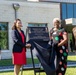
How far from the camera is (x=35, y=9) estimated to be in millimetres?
29781

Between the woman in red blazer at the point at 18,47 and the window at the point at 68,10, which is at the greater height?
the window at the point at 68,10

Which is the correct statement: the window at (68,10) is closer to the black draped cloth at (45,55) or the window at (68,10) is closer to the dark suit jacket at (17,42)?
the dark suit jacket at (17,42)

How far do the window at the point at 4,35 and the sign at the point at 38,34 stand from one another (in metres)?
18.4

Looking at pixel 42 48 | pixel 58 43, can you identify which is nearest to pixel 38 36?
pixel 42 48

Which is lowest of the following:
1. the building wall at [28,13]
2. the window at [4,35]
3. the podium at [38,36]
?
the window at [4,35]

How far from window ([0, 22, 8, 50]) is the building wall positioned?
327 mm

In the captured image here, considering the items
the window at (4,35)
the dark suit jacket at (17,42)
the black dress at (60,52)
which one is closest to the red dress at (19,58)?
the dark suit jacket at (17,42)

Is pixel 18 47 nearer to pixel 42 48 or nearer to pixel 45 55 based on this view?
pixel 42 48

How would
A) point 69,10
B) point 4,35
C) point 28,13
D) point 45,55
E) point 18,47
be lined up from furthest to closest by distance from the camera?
point 69,10 < point 28,13 < point 4,35 < point 18,47 < point 45,55

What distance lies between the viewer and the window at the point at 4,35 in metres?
28.0

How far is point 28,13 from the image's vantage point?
29281 millimetres

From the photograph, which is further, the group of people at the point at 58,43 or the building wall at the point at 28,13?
the building wall at the point at 28,13

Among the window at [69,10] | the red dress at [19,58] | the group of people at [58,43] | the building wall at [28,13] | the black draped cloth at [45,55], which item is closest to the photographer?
the group of people at [58,43]

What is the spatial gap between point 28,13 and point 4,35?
301 centimetres
